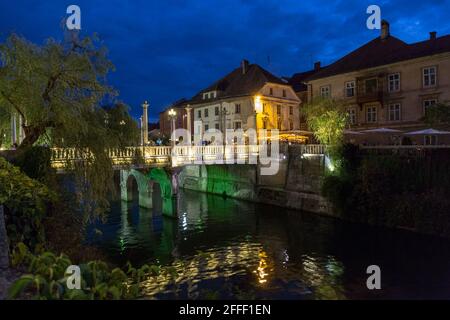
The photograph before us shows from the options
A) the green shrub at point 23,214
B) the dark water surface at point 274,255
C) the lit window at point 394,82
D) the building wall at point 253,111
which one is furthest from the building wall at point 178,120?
the green shrub at point 23,214

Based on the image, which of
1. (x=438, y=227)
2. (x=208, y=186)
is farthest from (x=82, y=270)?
(x=208, y=186)

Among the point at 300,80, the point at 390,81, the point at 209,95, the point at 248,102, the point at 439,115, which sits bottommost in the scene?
the point at 439,115

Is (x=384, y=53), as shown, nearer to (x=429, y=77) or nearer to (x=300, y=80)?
(x=429, y=77)

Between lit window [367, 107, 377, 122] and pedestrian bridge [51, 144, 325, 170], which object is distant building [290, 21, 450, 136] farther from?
pedestrian bridge [51, 144, 325, 170]

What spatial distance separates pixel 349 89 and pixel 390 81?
472cm

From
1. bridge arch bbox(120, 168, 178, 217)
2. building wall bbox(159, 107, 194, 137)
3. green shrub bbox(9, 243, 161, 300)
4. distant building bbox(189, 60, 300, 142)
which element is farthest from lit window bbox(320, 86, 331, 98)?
green shrub bbox(9, 243, 161, 300)

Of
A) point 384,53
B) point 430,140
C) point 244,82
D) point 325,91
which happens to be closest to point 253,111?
point 244,82

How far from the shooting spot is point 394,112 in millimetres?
39719

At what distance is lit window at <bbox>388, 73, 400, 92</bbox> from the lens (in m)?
39.1

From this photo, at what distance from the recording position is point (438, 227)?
2378 centimetres

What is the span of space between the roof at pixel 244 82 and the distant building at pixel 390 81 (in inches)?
416

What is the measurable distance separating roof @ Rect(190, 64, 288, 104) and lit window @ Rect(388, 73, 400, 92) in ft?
64.1
